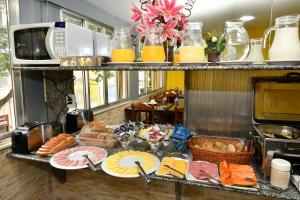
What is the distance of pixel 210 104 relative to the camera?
49.8 inches

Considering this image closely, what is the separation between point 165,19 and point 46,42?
25.9 inches

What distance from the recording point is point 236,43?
89cm

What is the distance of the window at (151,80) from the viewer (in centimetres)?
166

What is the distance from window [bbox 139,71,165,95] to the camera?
166 centimetres

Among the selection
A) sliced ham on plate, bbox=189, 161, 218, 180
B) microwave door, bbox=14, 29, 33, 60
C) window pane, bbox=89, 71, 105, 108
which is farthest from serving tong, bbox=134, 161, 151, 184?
window pane, bbox=89, 71, 105, 108

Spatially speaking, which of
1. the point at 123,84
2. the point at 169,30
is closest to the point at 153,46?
the point at 169,30

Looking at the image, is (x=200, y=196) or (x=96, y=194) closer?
(x=200, y=196)

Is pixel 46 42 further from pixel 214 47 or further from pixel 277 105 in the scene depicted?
pixel 277 105

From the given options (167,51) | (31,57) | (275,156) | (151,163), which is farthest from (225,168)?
(31,57)

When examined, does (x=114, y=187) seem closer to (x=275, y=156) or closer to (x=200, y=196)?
(x=200, y=196)

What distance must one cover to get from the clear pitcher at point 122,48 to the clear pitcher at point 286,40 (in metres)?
0.62

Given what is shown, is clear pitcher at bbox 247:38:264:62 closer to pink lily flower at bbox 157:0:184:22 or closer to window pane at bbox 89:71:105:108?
pink lily flower at bbox 157:0:184:22

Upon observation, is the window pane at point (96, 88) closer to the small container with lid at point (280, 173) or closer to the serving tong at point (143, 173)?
the serving tong at point (143, 173)

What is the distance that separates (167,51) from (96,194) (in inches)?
45.5
